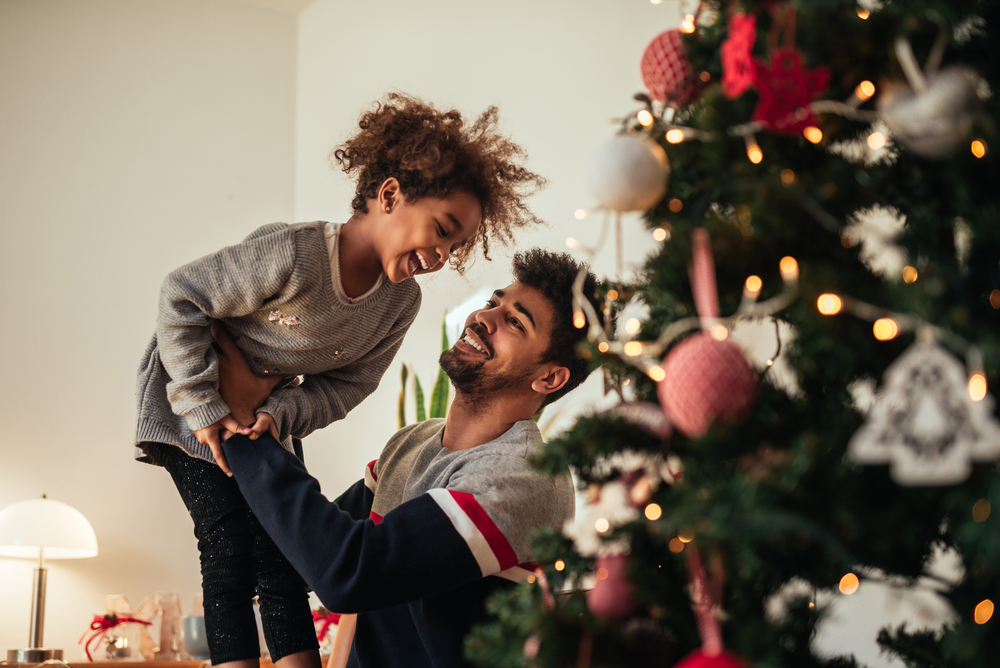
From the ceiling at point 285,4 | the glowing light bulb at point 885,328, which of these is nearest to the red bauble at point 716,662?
the glowing light bulb at point 885,328

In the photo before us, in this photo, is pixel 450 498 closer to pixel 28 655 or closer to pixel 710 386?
pixel 710 386

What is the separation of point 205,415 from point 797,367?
0.97 meters

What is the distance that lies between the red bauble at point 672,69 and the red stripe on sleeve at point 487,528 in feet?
2.27

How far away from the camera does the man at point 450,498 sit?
1.16m

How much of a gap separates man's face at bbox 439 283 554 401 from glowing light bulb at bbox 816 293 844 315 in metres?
1.04

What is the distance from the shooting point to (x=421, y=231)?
1.43 meters

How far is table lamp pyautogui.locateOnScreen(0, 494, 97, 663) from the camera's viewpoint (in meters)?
2.55

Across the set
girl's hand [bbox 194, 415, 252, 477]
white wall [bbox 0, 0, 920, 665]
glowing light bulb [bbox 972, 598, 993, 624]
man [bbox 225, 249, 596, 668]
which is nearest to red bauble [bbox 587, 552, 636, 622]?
glowing light bulb [bbox 972, 598, 993, 624]

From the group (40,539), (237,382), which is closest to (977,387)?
(237,382)

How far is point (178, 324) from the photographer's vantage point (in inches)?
51.9

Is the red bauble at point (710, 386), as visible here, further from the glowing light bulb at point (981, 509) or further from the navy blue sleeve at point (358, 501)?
the navy blue sleeve at point (358, 501)

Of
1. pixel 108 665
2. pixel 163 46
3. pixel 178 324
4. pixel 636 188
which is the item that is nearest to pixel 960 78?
pixel 636 188

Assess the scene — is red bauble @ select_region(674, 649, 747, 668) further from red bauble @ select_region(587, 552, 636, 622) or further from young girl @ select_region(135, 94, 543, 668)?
young girl @ select_region(135, 94, 543, 668)

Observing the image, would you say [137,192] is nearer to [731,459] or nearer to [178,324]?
[178,324]
